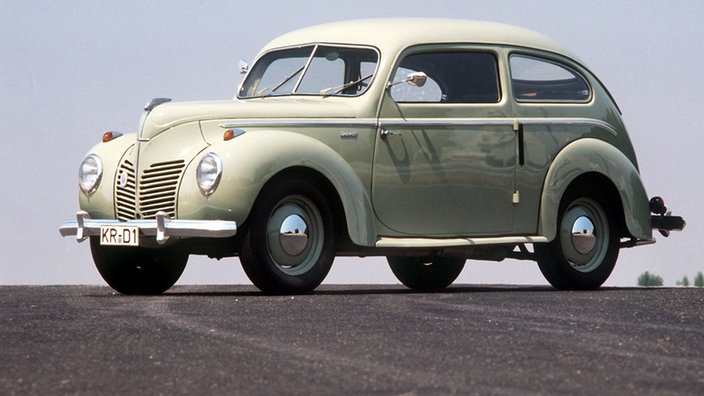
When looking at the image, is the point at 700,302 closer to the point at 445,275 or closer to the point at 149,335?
the point at 445,275

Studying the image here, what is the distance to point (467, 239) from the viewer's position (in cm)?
1078

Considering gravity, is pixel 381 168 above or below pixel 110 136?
below

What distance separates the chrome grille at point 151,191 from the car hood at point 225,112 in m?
0.33

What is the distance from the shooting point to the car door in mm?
10391

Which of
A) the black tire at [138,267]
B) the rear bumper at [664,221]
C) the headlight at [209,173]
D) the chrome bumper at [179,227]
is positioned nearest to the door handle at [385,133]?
the headlight at [209,173]

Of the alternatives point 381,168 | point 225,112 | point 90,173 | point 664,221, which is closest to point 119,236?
point 90,173

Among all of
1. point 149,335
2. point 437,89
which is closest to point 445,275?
point 437,89

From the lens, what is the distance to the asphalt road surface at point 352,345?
5.31 metres

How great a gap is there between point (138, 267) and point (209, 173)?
5.46 feet

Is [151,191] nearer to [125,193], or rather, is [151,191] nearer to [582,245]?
[125,193]

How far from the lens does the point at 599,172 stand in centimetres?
1159

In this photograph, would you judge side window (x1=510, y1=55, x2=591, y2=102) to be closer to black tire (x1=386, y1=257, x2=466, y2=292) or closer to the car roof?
the car roof

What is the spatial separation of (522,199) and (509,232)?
32 centimetres

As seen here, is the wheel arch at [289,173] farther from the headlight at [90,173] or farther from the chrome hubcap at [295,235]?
the headlight at [90,173]
